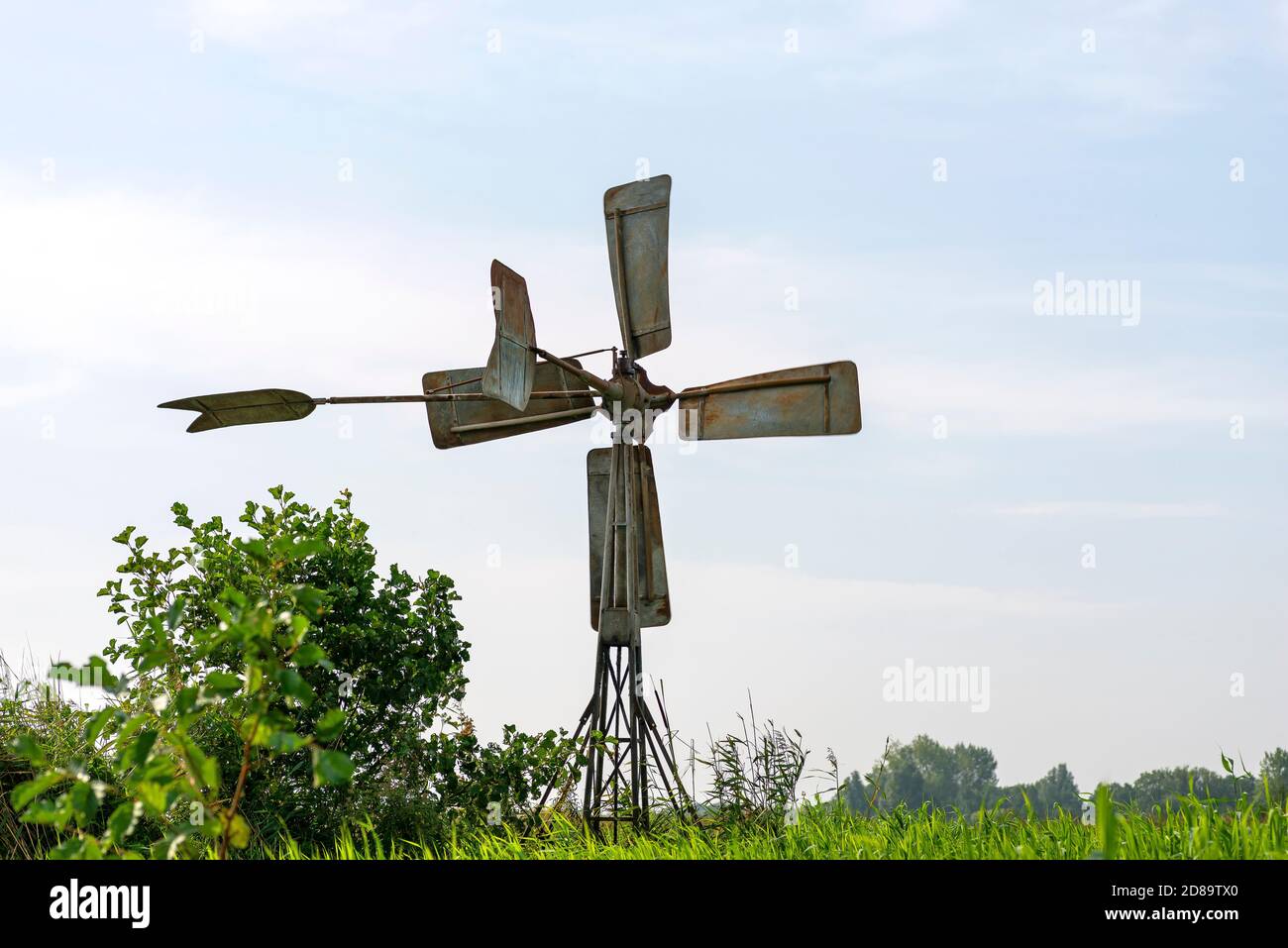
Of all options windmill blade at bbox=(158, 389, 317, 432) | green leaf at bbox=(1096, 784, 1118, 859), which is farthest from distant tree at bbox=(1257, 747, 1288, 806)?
windmill blade at bbox=(158, 389, 317, 432)

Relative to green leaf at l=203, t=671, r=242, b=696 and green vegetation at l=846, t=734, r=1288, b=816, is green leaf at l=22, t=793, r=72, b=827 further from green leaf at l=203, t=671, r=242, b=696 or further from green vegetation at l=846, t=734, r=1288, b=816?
green vegetation at l=846, t=734, r=1288, b=816

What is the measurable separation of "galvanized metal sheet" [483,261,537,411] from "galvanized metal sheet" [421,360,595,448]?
1.49m

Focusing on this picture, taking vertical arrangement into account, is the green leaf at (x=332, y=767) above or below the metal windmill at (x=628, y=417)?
below

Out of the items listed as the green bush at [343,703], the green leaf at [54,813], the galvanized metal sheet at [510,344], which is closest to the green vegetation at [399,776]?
the green bush at [343,703]

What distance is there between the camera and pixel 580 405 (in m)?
9.05

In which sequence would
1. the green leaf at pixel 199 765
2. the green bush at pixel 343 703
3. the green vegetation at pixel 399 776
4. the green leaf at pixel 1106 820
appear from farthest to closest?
the green bush at pixel 343 703 → the green vegetation at pixel 399 776 → the green leaf at pixel 1106 820 → the green leaf at pixel 199 765

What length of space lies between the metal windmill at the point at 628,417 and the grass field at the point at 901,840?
54cm

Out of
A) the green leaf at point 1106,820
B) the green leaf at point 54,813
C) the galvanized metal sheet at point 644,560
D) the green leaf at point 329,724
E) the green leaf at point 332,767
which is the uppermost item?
the galvanized metal sheet at point 644,560

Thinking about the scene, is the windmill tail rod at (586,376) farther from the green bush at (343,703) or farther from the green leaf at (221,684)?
the green leaf at (221,684)

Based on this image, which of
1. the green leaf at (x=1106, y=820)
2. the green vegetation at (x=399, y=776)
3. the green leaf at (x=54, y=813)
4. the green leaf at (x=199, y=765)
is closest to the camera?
the green leaf at (x=199, y=765)

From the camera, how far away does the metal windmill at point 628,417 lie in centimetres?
853
